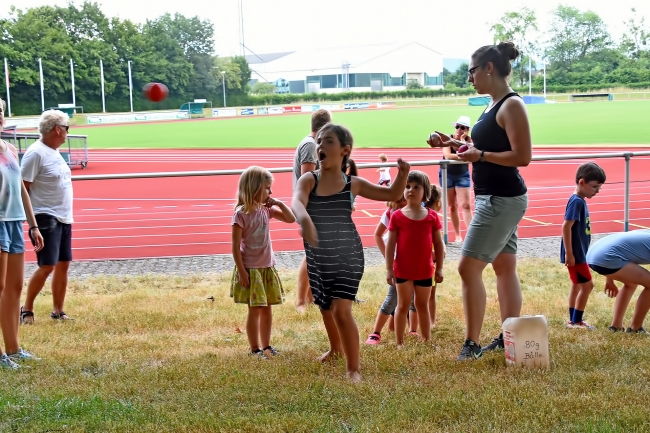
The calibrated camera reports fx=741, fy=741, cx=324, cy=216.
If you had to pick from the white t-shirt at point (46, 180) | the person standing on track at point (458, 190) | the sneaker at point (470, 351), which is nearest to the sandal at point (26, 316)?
the white t-shirt at point (46, 180)

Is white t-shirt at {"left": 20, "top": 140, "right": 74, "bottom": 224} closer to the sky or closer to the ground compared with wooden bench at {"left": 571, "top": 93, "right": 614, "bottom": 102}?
closer to the ground

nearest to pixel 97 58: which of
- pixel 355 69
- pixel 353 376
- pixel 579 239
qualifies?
pixel 355 69

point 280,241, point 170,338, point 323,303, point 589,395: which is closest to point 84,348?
point 170,338

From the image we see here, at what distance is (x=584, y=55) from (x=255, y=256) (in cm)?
8426

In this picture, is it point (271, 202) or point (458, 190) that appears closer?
point (271, 202)

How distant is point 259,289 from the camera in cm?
552

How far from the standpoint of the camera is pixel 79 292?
28.5ft

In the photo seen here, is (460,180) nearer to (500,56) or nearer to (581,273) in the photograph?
(581,273)

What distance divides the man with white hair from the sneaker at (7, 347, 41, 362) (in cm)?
149

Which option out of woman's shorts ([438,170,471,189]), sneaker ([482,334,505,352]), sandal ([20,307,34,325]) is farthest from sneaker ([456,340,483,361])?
woman's shorts ([438,170,471,189])

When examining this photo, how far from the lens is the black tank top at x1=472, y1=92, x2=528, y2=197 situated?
4965mm

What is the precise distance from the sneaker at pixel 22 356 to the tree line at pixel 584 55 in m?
70.5

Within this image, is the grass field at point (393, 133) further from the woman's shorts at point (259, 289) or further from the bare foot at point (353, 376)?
the bare foot at point (353, 376)

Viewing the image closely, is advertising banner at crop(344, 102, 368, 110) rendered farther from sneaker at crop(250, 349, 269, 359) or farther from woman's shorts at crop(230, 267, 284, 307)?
sneaker at crop(250, 349, 269, 359)
